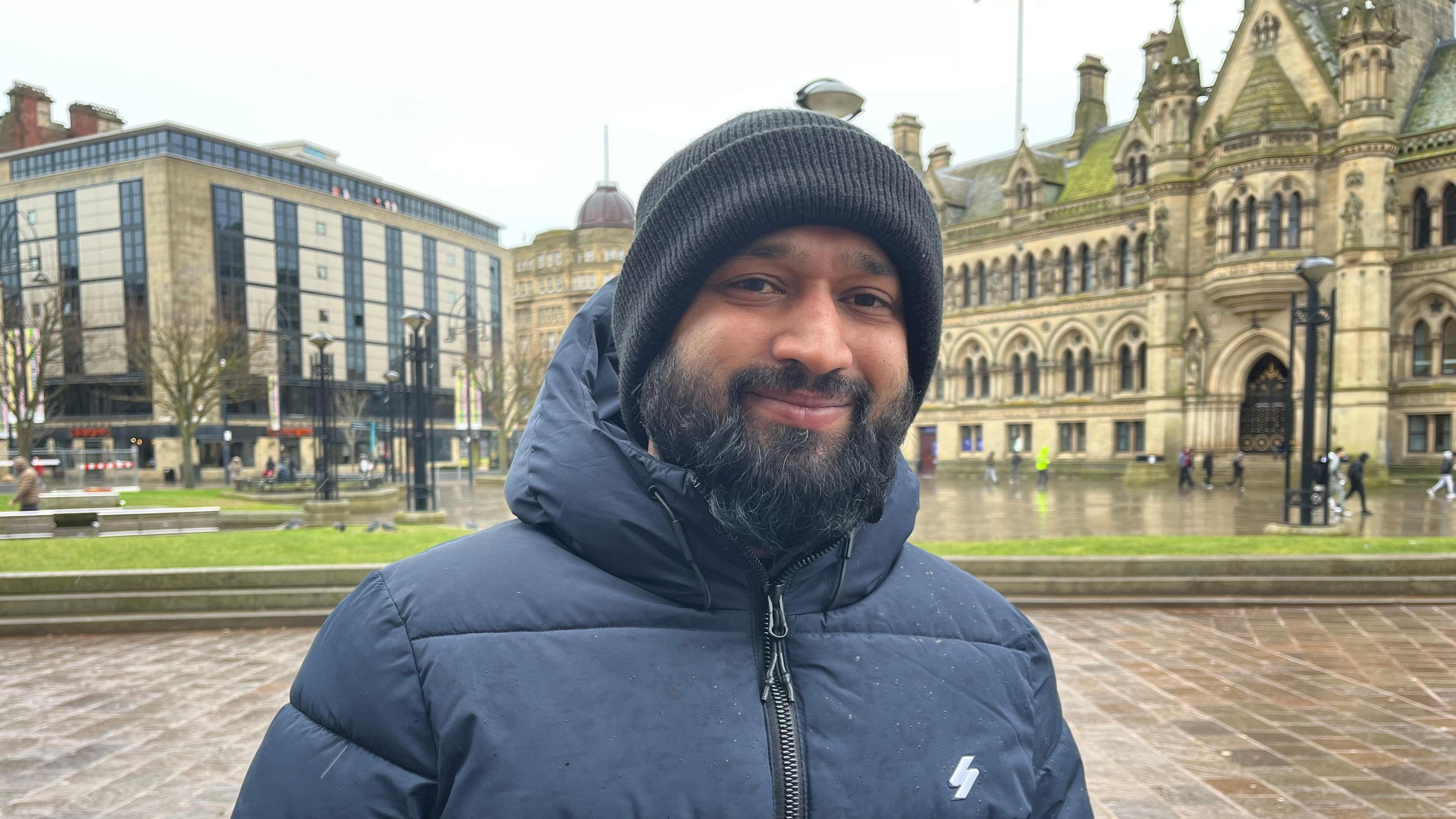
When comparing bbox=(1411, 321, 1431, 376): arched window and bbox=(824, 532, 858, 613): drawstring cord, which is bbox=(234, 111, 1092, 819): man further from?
bbox=(1411, 321, 1431, 376): arched window

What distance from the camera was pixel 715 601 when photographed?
60.8 inches

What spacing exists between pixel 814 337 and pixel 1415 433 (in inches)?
1610

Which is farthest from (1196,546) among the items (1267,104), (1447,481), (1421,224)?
(1267,104)

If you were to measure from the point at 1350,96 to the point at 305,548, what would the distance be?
3976 cm

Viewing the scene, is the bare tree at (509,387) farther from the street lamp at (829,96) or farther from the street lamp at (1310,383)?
the street lamp at (829,96)

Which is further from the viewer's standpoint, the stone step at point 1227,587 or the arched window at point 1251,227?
the arched window at point 1251,227

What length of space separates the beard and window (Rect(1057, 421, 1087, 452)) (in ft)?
147

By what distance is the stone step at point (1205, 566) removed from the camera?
11.5 meters

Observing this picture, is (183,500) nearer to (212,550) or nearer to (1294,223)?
(212,550)

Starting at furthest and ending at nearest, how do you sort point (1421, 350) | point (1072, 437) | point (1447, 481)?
point (1072, 437) < point (1421, 350) < point (1447, 481)

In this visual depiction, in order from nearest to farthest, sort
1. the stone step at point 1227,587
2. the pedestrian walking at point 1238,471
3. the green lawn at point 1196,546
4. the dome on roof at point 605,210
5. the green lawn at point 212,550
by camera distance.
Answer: the stone step at point 1227,587 → the green lawn at point 212,550 → the green lawn at point 1196,546 → the pedestrian walking at point 1238,471 → the dome on roof at point 605,210

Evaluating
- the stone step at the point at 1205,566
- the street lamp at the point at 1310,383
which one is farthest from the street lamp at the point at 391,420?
the street lamp at the point at 1310,383

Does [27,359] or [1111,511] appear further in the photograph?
[27,359]

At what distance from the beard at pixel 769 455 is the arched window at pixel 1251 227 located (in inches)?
1599
